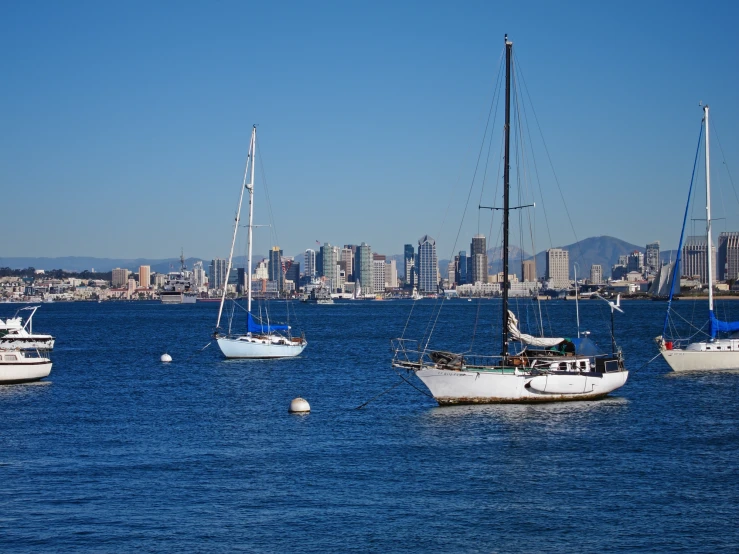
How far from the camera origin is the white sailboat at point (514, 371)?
44.8 m

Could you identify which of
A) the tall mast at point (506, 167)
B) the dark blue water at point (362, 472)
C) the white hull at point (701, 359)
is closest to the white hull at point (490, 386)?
the dark blue water at point (362, 472)

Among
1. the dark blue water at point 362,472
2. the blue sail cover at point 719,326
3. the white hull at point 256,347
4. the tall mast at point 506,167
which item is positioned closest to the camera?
the dark blue water at point 362,472

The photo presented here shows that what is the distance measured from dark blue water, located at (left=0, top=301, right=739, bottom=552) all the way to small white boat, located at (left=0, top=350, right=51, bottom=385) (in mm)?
1741

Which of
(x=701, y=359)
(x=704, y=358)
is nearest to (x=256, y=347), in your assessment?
(x=701, y=359)

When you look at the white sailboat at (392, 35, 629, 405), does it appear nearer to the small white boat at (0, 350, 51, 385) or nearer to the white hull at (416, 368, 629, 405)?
the white hull at (416, 368, 629, 405)

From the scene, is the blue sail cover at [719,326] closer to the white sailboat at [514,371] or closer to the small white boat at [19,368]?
the white sailboat at [514,371]

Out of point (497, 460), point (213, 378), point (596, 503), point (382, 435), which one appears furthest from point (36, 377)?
point (596, 503)

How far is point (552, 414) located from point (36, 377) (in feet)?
106

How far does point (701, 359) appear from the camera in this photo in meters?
62.4

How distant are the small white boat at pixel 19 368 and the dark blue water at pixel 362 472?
1.74m

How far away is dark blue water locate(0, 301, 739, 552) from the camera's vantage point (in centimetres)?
2530

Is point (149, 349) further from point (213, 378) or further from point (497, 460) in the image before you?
point (497, 460)

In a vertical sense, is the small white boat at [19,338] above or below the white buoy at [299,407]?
above

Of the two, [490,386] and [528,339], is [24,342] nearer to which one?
[528,339]
